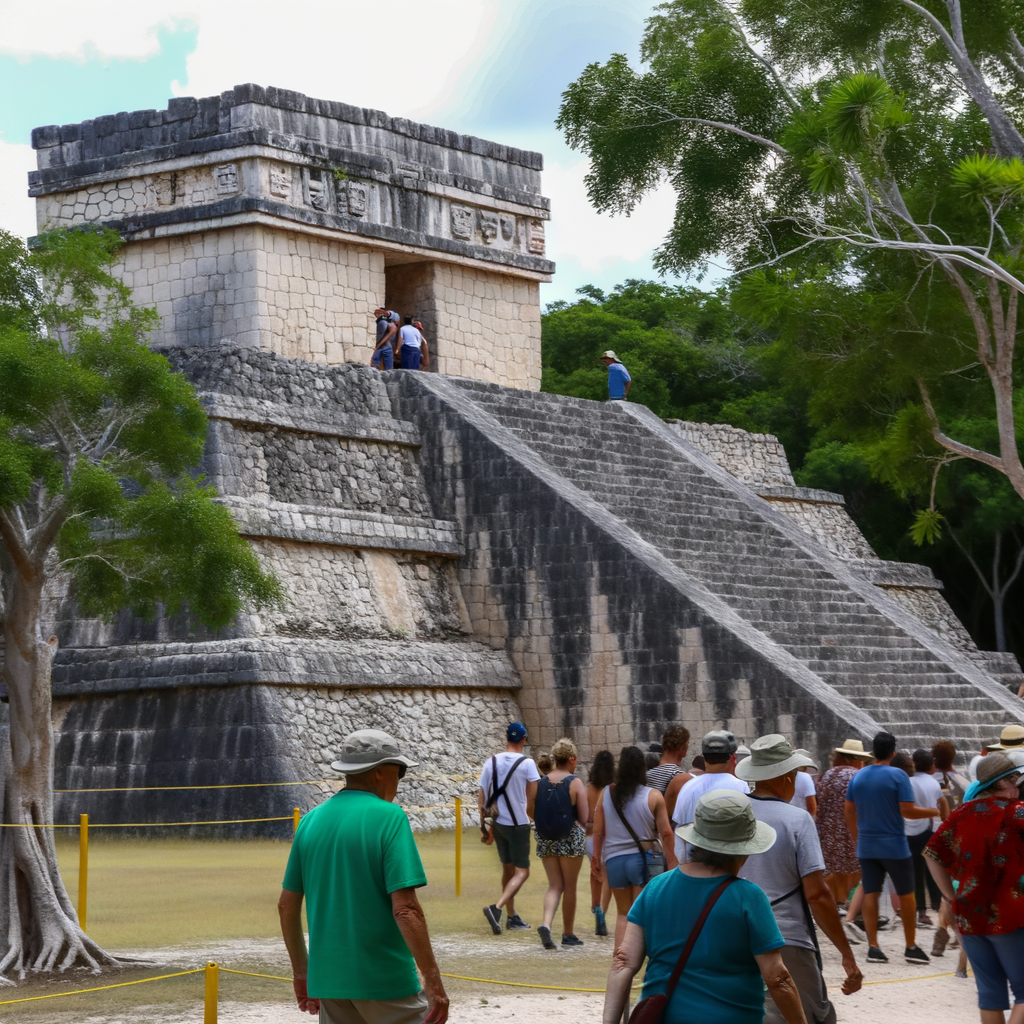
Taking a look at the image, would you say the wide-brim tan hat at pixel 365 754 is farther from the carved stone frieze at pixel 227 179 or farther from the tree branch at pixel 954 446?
the carved stone frieze at pixel 227 179

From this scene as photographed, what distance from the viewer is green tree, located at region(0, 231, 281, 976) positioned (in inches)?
313

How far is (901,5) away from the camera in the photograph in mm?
17547

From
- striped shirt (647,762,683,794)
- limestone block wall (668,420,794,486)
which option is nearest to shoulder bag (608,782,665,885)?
striped shirt (647,762,683,794)

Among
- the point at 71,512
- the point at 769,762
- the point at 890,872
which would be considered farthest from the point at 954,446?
the point at 769,762

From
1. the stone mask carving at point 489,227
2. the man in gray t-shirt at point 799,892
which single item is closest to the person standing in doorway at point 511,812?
the man in gray t-shirt at point 799,892

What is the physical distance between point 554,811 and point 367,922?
4429mm

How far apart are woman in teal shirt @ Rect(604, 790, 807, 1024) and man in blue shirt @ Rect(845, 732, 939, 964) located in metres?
4.36

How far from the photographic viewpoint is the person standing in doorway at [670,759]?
7.82m

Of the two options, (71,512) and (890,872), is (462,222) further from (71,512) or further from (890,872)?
(890,872)

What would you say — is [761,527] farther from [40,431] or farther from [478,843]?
[40,431]

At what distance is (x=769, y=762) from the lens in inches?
208

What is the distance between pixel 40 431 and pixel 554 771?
363 cm

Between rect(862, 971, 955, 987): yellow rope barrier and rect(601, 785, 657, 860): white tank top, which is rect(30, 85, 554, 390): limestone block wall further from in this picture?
rect(862, 971, 955, 987): yellow rope barrier

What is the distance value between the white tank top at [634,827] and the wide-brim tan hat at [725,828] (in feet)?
11.5
